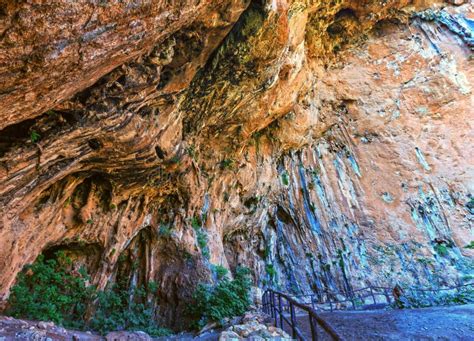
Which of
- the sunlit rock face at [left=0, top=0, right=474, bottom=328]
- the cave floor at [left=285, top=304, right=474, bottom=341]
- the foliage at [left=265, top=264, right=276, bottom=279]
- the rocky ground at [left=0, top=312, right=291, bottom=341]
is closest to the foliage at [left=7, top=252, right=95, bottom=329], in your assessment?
the sunlit rock face at [left=0, top=0, right=474, bottom=328]

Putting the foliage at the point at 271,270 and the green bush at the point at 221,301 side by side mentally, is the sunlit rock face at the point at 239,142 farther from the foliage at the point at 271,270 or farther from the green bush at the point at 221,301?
the green bush at the point at 221,301

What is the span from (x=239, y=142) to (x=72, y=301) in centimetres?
735

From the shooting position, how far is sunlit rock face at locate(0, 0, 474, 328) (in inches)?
170

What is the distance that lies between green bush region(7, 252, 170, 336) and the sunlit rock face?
0.38 m

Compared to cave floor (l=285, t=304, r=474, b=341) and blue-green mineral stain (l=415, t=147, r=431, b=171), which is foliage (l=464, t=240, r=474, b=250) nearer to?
blue-green mineral stain (l=415, t=147, r=431, b=171)

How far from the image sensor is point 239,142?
11344 millimetres

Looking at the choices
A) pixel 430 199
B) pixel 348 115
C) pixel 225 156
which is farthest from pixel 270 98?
pixel 430 199

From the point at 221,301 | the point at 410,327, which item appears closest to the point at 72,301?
the point at 221,301

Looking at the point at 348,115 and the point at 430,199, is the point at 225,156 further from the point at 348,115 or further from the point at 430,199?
the point at 430,199

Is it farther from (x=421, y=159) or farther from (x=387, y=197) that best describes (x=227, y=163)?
(x=421, y=159)

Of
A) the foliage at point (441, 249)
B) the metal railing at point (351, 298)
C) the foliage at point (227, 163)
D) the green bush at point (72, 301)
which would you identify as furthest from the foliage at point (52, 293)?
the foliage at point (441, 249)

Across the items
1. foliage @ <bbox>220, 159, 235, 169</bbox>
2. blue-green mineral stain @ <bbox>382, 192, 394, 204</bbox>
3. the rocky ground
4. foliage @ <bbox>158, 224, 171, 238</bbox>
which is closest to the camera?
the rocky ground

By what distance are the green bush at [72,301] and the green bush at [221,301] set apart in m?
1.07

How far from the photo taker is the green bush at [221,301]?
7406 millimetres
